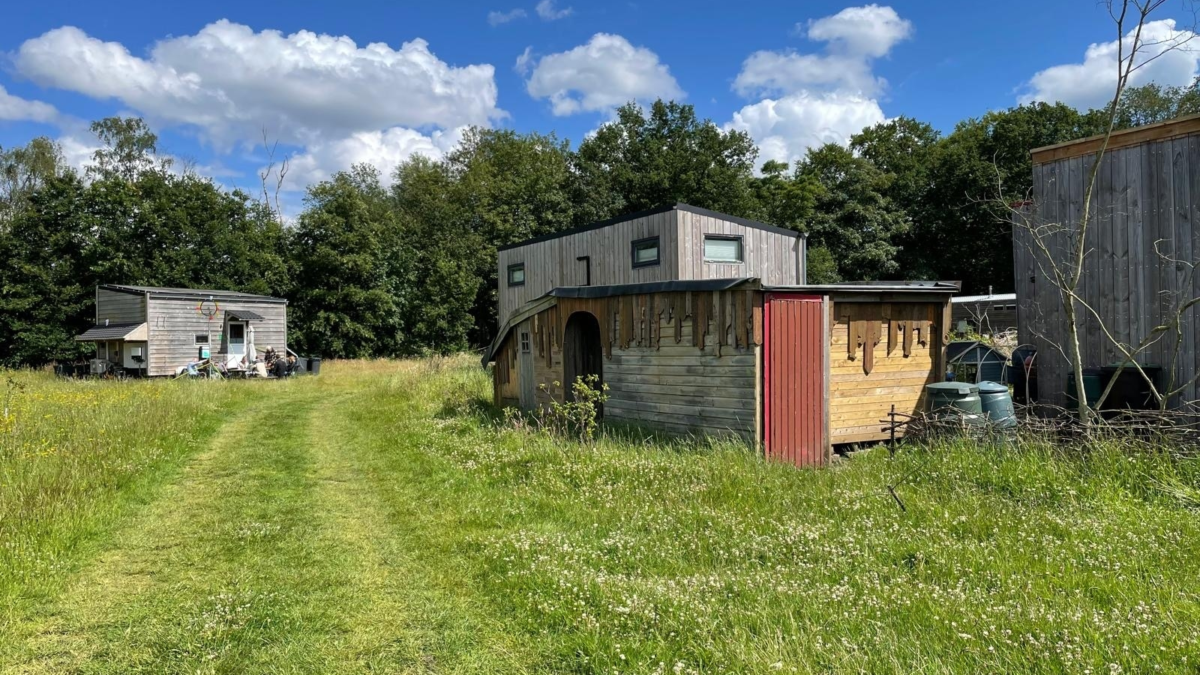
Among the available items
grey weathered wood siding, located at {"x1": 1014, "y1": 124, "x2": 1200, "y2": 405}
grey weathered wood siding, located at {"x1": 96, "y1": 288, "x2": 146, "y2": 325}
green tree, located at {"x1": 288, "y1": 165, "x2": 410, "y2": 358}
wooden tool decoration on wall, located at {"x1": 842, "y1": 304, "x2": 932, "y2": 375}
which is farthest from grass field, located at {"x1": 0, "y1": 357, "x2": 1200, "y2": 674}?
green tree, located at {"x1": 288, "y1": 165, "x2": 410, "y2": 358}

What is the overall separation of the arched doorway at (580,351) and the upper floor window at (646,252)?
15.8 feet

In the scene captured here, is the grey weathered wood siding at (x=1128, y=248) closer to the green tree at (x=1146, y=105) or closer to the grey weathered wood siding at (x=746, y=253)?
the grey weathered wood siding at (x=746, y=253)

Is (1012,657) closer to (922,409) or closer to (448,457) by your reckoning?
(448,457)

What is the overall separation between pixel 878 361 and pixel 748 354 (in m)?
2.46

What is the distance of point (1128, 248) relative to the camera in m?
8.38

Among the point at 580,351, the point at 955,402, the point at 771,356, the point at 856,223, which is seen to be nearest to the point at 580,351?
the point at 580,351

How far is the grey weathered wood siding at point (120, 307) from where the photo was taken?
896 inches

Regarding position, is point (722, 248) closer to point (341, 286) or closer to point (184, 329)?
point (184, 329)

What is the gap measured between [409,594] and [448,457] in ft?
13.9

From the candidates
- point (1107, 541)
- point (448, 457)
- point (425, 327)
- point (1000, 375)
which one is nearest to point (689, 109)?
point (425, 327)

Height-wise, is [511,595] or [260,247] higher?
[260,247]

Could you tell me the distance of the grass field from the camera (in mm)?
3473

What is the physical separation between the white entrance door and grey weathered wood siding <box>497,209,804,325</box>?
11.5 metres

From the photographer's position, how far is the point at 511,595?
4293 millimetres
